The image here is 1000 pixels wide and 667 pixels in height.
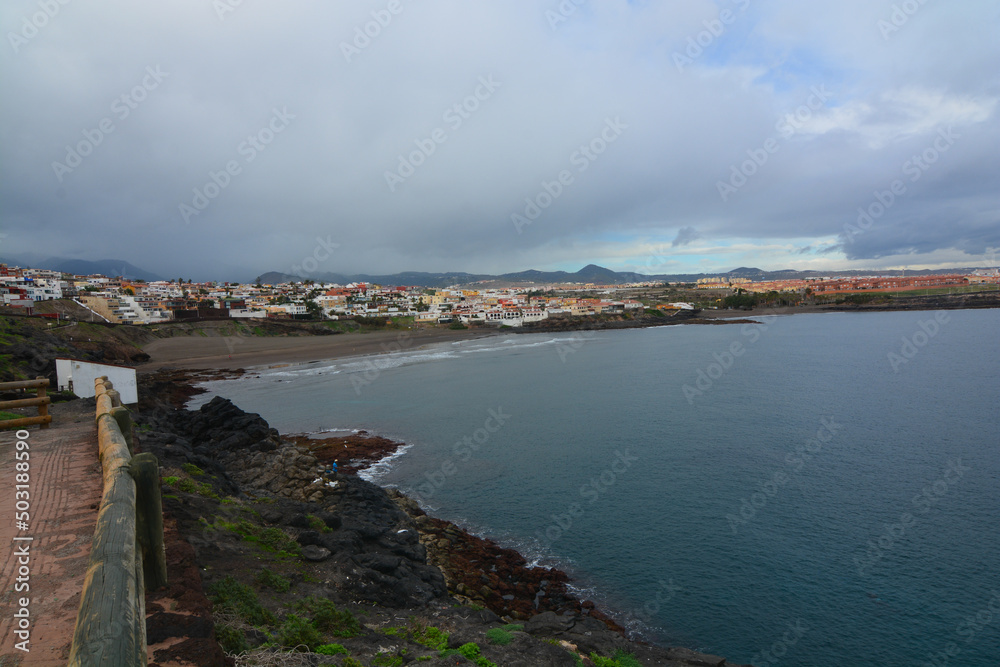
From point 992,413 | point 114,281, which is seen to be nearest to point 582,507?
point 992,413

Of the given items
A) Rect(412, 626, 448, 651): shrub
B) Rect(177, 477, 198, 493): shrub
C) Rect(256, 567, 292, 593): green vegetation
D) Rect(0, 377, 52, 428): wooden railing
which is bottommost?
Rect(412, 626, 448, 651): shrub

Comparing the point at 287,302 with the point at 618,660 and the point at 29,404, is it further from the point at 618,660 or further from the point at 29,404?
the point at 618,660

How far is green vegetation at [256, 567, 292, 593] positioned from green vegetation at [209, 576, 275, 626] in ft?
2.09

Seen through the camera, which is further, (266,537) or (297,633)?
(266,537)

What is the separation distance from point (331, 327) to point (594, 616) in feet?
223

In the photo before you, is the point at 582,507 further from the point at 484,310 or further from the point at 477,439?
the point at 484,310

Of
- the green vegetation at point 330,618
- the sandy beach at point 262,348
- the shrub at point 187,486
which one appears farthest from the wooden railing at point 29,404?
the sandy beach at point 262,348

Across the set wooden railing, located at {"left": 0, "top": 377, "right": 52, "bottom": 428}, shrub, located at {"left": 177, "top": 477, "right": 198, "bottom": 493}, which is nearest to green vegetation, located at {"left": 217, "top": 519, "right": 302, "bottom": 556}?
shrub, located at {"left": 177, "top": 477, "right": 198, "bottom": 493}

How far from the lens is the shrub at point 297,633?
15.8 feet

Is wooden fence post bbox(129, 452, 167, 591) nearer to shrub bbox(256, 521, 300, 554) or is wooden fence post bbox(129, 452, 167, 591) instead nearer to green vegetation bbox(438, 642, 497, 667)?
green vegetation bbox(438, 642, 497, 667)

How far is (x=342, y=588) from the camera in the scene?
7.44 meters

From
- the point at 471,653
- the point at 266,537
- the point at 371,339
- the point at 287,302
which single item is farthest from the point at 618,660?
the point at 287,302

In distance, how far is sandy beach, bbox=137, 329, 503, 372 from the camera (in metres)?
46.3

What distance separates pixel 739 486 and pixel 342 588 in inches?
529
